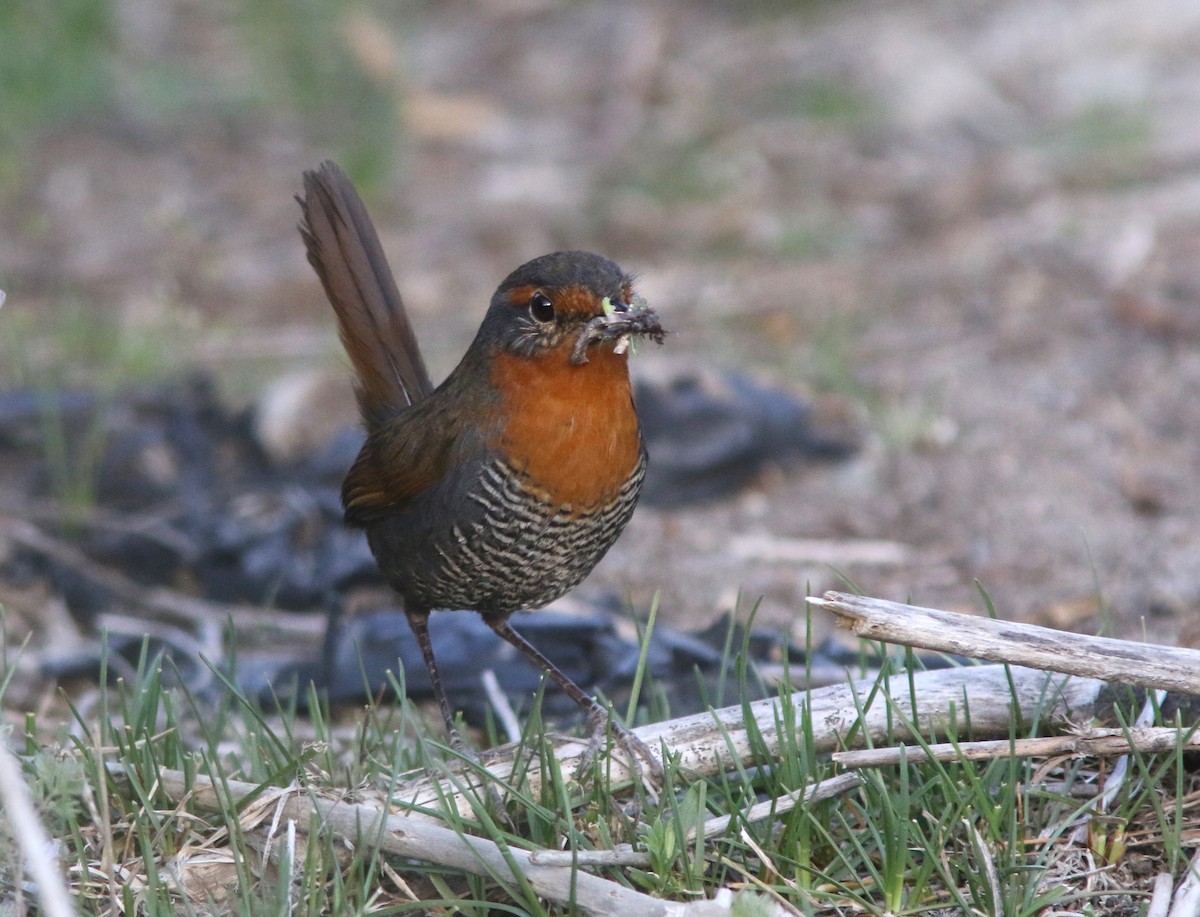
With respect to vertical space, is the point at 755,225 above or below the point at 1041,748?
above

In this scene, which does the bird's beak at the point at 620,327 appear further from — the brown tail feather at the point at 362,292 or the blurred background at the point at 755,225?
the blurred background at the point at 755,225

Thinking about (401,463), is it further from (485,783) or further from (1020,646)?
(1020,646)

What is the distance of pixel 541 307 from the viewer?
347 cm

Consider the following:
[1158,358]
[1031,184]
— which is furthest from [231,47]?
[1158,358]

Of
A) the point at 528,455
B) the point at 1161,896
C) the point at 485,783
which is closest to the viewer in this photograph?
the point at 1161,896

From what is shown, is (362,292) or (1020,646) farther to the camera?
(362,292)

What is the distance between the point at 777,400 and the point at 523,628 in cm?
225

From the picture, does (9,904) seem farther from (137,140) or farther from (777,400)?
(137,140)

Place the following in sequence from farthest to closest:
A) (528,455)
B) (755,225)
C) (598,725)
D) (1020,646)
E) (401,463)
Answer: (755,225) < (401,463) < (528,455) < (598,725) < (1020,646)

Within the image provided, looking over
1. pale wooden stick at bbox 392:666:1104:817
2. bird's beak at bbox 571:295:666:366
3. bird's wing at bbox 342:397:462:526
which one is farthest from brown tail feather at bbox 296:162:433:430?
pale wooden stick at bbox 392:666:1104:817

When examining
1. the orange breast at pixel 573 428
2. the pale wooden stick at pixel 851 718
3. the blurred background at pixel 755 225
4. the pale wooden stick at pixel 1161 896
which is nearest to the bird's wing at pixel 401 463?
the orange breast at pixel 573 428

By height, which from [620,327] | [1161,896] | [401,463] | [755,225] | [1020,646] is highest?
[755,225]

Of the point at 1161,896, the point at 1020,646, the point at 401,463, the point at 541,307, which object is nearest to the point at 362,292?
the point at 401,463

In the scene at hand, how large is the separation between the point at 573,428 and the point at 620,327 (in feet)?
0.84
